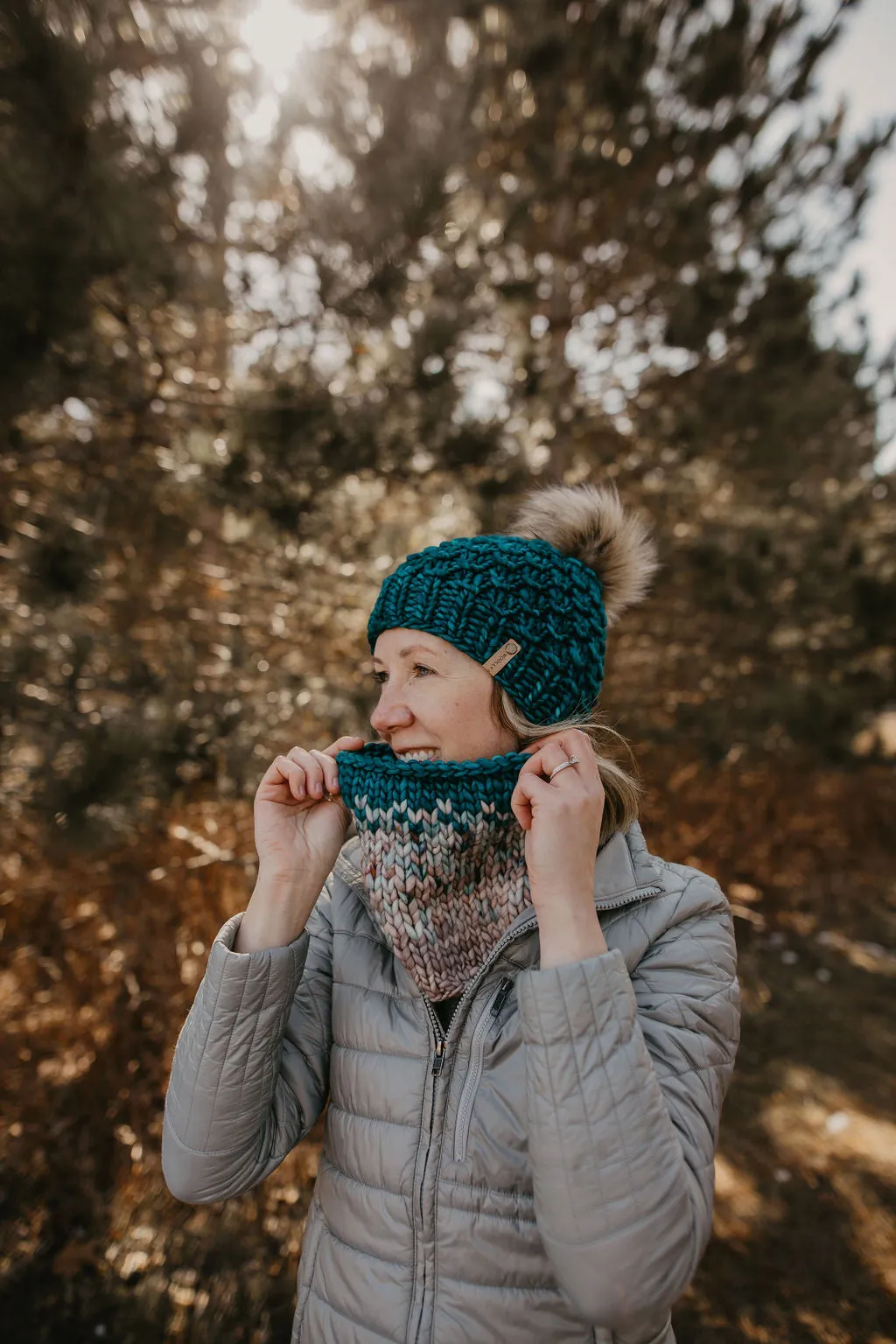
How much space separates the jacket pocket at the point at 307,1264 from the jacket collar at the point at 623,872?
61 centimetres

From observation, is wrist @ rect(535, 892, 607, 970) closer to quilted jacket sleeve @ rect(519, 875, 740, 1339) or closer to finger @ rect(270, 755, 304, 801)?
quilted jacket sleeve @ rect(519, 875, 740, 1339)

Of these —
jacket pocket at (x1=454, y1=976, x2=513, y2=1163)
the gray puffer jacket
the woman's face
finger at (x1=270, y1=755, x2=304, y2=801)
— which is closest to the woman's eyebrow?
the woman's face

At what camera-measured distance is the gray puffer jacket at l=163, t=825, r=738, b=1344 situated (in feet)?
3.62

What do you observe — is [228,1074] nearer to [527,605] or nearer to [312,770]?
[312,770]

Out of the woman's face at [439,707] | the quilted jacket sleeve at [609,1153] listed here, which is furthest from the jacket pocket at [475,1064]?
the woman's face at [439,707]

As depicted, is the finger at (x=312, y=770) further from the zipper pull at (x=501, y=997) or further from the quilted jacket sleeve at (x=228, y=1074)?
the zipper pull at (x=501, y=997)

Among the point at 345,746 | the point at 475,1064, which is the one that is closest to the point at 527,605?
the point at 345,746

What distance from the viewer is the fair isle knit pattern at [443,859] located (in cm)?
140

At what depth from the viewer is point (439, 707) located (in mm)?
1536

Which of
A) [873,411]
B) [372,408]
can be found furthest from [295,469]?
[873,411]

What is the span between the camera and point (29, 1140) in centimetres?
302

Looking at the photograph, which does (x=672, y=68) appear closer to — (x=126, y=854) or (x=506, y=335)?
(x=506, y=335)

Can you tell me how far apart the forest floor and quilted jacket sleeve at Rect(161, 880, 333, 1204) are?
1.33 m

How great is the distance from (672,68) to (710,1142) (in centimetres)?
671
